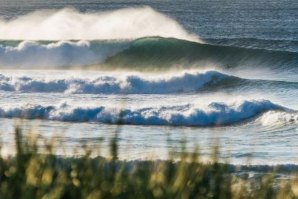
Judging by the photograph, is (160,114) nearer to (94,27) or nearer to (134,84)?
(134,84)

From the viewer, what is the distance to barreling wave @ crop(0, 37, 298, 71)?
31.5 meters

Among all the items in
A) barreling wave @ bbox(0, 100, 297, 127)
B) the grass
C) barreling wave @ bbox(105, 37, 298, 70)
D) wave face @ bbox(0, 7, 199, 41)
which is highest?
wave face @ bbox(0, 7, 199, 41)

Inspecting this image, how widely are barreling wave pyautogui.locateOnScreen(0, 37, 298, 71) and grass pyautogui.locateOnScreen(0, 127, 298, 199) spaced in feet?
86.6

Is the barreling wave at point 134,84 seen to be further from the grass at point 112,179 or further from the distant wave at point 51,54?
the grass at point 112,179

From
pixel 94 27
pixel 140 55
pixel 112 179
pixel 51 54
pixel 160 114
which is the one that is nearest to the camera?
pixel 112 179

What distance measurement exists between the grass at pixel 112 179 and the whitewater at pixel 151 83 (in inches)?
11.6

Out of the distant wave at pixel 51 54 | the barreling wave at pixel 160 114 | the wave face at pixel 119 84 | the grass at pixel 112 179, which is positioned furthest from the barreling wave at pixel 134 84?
the grass at pixel 112 179

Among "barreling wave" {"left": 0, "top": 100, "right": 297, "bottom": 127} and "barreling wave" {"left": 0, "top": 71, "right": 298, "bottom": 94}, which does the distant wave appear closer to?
"barreling wave" {"left": 0, "top": 71, "right": 298, "bottom": 94}

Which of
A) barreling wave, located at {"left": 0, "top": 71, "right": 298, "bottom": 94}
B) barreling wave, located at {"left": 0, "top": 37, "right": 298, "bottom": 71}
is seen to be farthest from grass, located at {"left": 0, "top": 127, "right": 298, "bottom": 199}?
barreling wave, located at {"left": 0, "top": 37, "right": 298, "bottom": 71}

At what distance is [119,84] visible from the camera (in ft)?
82.6

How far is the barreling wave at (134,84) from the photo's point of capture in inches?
962

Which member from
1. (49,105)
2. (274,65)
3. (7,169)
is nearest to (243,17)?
(274,65)

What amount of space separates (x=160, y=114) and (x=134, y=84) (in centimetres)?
612

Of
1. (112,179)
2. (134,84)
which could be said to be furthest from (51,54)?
(112,179)
